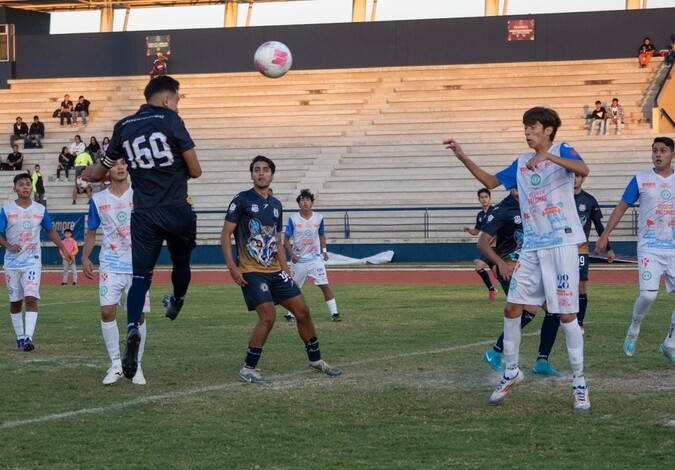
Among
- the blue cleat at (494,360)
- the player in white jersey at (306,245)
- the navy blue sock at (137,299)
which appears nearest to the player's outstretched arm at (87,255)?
the navy blue sock at (137,299)

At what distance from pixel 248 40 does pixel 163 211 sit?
36.8 m

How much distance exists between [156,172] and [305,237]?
8.06 metres

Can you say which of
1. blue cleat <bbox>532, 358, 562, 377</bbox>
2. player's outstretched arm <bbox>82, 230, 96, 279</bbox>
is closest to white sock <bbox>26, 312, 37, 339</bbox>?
player's outstretched arm <bbox>82, 230, 96, 279</bbox>

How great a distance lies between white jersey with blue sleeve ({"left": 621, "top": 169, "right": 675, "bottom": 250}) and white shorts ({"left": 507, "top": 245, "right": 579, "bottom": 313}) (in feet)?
10.0

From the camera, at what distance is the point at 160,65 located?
43719mm

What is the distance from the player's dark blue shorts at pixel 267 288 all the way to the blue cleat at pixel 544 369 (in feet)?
7.41

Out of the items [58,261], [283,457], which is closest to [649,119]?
[58,261]

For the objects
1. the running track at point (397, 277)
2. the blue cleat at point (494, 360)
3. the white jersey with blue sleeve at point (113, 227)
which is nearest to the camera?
the blue cleat at point (494, 360)

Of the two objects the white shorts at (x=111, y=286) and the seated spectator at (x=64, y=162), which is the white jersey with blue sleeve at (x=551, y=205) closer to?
the white shorts at (x=111, y=286)

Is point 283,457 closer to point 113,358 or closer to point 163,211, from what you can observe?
point 163,211

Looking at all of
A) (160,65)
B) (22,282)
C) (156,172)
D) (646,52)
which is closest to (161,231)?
(156,172)

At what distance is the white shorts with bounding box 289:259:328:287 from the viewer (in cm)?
1622

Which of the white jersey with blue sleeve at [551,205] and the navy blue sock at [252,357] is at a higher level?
the white jersey with blue sleeve at [551,205]

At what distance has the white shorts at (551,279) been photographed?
7.67m
